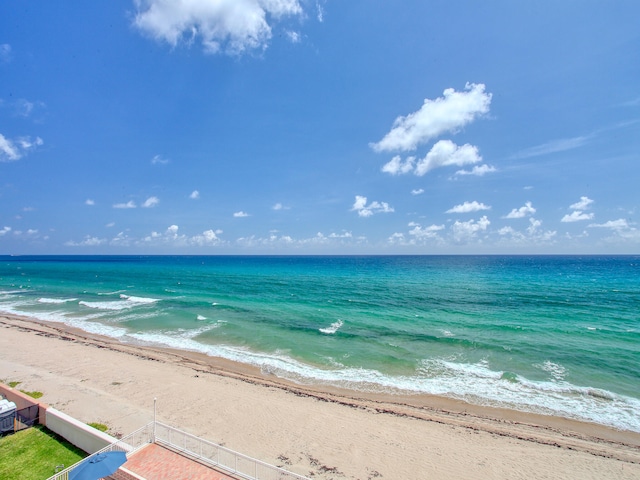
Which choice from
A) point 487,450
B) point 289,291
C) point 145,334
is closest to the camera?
point 487,450

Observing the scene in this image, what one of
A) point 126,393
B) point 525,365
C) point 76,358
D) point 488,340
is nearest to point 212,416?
point 126,393

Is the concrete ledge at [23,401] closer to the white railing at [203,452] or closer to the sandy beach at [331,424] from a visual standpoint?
the sandy beach at [331,424]

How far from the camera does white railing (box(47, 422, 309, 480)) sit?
29.4 ft

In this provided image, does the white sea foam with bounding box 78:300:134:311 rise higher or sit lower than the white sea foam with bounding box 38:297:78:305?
lower

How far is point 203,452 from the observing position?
397 inches

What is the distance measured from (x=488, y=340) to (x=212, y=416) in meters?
22.2

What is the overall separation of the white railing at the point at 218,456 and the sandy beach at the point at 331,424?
165 centimetres

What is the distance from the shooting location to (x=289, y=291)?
52.4 meters

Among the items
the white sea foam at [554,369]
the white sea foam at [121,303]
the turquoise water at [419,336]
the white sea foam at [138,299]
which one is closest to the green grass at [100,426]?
the turquoise water at [419,336]

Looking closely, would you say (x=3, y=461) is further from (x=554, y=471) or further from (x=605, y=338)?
(x=605, y=338)

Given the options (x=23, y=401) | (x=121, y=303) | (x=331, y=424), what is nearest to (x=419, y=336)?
(x=331, y=424)

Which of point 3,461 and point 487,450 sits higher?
point 3,461

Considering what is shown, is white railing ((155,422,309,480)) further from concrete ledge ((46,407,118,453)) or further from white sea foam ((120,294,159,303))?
white sea foam ((120,294,159,303))

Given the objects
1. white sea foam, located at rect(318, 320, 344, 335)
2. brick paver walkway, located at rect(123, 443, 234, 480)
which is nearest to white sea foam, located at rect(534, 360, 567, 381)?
white sea foam, located at rect(318, 320, 344, 335)
